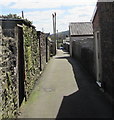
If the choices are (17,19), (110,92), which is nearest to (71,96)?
(110,92)

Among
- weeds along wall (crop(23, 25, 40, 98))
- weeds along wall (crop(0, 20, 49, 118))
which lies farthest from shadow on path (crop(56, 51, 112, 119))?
weeds along wall (crop(23, 25, 40, 98))

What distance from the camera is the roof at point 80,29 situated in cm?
3847

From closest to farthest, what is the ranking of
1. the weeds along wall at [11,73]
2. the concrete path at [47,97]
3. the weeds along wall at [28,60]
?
the weeds along wall at [11,73] → the concrete path at [47,97] → the weeds along wall at [28,60]

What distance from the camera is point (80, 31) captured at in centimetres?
3894

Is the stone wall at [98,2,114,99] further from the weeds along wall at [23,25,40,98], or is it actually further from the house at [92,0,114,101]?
the weeds along wall at [23,25,40,98]

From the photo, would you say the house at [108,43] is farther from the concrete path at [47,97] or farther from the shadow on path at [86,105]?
the concrete path at [47,97]

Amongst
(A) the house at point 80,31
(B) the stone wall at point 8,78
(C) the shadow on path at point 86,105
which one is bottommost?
(C) the shadow on path at point 86,105

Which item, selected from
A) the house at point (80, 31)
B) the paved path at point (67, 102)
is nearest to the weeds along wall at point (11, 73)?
the paved path at point (67, 102)

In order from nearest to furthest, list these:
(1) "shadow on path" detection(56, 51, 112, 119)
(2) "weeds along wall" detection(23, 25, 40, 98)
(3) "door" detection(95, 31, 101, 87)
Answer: (1) "shadow on path" detection(56, 51, 112, 119), (2) "weeds along wall" detection(23, 25, 40, 98), (3) "door" detection(95, 31, 101, 87)

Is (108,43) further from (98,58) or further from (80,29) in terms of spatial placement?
(80,29)

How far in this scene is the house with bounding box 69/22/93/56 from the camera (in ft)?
125

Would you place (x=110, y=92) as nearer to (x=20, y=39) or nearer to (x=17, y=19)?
(x=20, y=39)

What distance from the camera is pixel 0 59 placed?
5.36 meters

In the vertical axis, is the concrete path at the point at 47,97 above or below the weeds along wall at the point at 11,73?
below
